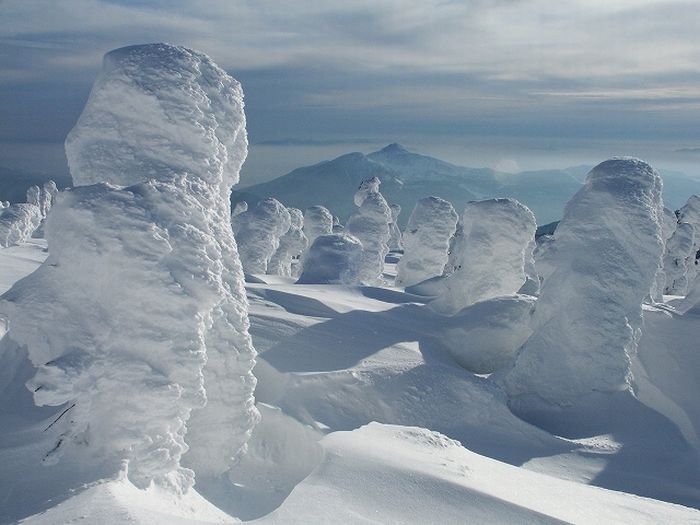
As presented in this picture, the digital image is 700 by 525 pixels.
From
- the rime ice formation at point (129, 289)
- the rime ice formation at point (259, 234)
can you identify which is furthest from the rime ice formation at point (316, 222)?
the rime ice formation at point (129, 289)

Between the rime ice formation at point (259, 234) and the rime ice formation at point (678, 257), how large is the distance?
27.0 meters

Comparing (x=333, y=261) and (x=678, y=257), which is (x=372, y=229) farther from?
(x=678, y=257)

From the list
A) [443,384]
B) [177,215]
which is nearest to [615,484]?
[443,384]

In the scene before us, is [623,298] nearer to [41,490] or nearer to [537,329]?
[537,329]

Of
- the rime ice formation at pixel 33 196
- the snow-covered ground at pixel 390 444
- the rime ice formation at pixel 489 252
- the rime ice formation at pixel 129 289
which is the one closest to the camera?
the rime ice formation at pixel 129 289

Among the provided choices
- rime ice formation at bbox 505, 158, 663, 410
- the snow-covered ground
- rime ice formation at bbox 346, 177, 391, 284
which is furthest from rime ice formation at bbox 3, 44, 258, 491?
rime ice formation at bbox 346, 177, 391, 284

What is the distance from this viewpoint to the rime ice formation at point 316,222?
45.3m

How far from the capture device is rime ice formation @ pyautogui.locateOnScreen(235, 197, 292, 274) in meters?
35.6

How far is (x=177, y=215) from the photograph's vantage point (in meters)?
6.97

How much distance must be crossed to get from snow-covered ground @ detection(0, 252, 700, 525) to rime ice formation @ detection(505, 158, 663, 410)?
2.65 ft

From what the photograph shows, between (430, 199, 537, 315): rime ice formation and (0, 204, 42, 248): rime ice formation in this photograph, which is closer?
(430, 199, 537, 315): rime ice formation

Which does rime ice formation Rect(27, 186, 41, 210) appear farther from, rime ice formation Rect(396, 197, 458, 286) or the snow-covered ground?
the snow-covered ground

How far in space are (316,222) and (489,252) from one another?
23.8 meters

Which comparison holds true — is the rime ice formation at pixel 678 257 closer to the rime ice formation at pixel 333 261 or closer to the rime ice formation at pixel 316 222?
the rime ice formation at pixel 316 222
